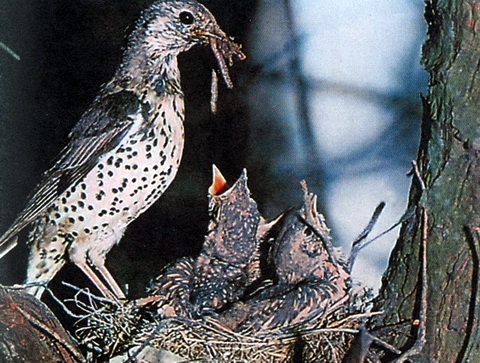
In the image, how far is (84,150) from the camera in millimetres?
1477

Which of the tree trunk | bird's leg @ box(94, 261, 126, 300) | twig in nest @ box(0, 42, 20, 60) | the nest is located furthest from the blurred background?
the tree trunk

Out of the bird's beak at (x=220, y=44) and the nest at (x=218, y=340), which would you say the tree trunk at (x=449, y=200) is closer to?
the nest at (x=218, y=340)

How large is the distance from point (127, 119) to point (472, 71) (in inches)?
28.5

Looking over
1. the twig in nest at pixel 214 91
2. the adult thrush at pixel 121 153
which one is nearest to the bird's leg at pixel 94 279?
the adult thrush at pixel 121 153

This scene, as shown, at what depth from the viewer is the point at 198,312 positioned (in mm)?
1480

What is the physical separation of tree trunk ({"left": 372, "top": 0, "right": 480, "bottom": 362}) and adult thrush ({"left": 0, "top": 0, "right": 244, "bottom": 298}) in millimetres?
486

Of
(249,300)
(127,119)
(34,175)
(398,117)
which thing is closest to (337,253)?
(249,300)

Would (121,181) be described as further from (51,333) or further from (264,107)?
(264,107)

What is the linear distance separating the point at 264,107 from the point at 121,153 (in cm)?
54

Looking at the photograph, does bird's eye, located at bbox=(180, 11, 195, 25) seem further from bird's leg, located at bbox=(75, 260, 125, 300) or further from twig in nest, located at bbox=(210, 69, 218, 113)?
bird's leg, located at bbox=(75, 260, 125, 300)

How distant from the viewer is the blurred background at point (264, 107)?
159cm

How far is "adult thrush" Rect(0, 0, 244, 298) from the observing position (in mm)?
1451

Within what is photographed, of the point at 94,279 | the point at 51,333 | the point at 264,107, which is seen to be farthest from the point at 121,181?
the point at 264,107

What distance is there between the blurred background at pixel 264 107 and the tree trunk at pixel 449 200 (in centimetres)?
52
